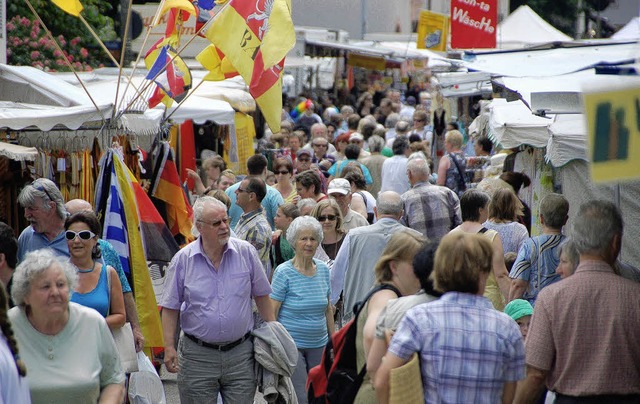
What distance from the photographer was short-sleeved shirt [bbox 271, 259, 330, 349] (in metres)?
8.07

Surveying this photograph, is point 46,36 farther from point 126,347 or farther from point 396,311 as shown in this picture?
point 396,311

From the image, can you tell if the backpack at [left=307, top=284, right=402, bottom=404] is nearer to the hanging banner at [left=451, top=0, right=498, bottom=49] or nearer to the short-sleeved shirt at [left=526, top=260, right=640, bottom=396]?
the short-sleeved shirt at [left=526, top=260, right=640, bottom=396]

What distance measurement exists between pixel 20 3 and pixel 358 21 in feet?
88.0

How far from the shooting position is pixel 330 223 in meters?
9.55

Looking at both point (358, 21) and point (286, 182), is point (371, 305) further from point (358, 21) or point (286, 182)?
point (358, 21)

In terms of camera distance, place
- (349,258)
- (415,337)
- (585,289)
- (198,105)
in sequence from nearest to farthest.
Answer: (415,337)
(585,289)
(349,258)
(198,105)

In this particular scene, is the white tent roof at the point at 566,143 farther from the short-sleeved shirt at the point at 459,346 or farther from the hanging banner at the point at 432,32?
the hanging banner at the point at 432,32

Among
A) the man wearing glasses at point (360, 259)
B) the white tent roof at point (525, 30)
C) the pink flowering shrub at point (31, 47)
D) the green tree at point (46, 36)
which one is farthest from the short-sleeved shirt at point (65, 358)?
the white tent roof at point (525, 30)

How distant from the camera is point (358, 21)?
46531mm

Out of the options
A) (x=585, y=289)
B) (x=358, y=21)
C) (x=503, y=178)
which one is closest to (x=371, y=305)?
(x=585, y=289)

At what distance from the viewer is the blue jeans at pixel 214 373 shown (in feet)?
23.6

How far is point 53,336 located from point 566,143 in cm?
590

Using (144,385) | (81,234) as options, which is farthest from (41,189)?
(144,385)

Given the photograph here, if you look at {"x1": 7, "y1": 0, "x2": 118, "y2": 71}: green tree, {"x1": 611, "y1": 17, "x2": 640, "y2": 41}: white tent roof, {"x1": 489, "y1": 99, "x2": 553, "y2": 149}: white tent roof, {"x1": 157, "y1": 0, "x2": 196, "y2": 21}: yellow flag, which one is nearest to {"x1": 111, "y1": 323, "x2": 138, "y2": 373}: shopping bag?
{"x1": 611, "y1": 17, "x2": 640, "y2": 41}: white tent roof
